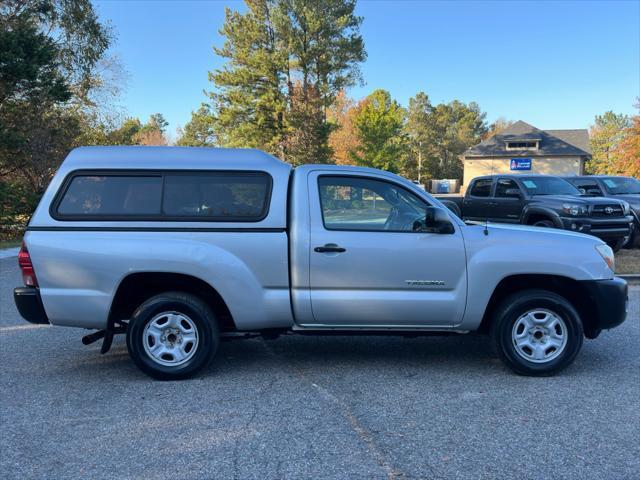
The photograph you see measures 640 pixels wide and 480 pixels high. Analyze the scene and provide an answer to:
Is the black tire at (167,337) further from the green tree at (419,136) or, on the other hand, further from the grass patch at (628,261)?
the green tree at (419,136)

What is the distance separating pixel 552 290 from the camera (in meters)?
4.78

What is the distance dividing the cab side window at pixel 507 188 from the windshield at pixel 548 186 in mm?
235

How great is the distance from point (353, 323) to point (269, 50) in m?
32.4

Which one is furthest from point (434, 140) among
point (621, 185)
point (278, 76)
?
point (621, 185)

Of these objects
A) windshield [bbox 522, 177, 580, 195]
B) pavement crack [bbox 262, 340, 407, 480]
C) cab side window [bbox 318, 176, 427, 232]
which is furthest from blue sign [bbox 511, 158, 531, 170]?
pavement crack [bbox 262, 340, 407, 480]

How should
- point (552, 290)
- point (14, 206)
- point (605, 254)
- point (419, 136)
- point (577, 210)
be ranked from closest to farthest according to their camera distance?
1. point (605, 254)
2. point (552, 290)
3. point (577, 210)
4. point (14, 206)
5. point (419, 136)

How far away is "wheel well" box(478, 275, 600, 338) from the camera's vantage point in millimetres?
4637

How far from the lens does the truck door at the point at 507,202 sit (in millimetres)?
11922

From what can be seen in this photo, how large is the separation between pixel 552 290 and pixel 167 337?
3603 millimetres

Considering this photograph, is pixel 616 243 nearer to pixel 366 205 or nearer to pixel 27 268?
pixel 366 205

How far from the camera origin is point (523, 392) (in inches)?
167

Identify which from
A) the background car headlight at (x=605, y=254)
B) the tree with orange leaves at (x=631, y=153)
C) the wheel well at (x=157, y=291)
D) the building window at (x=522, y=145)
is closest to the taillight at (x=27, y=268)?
the wheel well at (x=157, y=291)

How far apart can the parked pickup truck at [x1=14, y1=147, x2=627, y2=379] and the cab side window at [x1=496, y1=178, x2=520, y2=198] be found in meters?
7.83

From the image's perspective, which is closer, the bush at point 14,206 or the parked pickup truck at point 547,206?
the parked pickup truck at point 547,206
